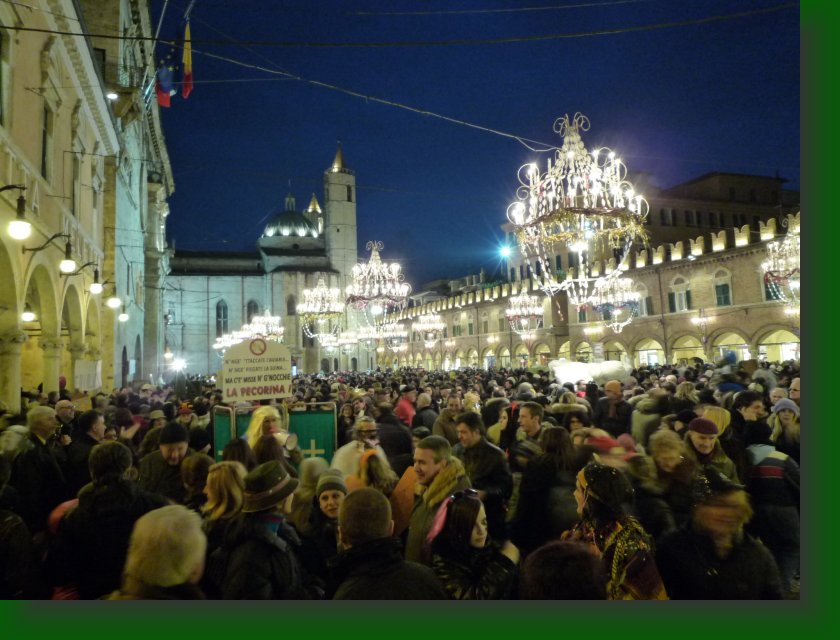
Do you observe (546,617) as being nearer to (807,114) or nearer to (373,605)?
(373,605)

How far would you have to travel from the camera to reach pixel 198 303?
62.2m

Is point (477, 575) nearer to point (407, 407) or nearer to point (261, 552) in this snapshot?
point (261, 552)

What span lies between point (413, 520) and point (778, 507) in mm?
2562

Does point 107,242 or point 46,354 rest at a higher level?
point 107,242

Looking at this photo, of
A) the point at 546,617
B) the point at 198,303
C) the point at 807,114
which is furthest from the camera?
the point at 198,303

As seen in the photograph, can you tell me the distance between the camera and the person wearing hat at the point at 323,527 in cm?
334

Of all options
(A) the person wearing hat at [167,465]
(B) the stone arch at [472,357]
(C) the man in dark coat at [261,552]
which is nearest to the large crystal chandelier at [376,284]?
(A) the person wearing hat at [167,465]

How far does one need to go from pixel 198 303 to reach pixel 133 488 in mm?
63208

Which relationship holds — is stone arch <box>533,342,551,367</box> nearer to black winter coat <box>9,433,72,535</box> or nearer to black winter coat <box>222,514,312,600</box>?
black winter coat <box>9,433,72,535</box>

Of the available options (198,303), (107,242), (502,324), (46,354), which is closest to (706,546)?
(46,354)

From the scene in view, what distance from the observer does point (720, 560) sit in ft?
8.95

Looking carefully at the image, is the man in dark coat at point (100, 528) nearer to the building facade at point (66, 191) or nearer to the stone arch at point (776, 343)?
the building facade at point (66, 191)

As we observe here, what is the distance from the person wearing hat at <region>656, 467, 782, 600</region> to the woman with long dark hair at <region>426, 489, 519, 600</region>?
789mm

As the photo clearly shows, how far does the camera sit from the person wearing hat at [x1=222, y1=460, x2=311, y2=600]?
2.53m
